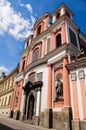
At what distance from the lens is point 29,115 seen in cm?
1559

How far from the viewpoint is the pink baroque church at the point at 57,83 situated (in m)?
10.8

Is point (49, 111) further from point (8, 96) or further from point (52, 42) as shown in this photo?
point (8, 96)

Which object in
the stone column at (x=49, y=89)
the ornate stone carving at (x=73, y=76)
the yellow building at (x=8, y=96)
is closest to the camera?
the ornate stone carving at (x=73, y=76)

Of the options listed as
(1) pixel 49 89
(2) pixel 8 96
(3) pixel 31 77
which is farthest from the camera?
(2) pixel 8 96

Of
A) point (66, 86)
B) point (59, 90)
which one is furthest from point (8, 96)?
point (66, 86)

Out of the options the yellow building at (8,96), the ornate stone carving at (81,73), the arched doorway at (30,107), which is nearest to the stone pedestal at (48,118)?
the arched doorway at (30,107)

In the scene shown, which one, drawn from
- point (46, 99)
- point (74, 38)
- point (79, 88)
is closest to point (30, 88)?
point (46, 99)

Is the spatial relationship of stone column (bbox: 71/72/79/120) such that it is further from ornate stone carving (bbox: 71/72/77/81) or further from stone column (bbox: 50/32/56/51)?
stone column (bbox: 50/32/56/51)

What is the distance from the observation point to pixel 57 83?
1322 centimetres

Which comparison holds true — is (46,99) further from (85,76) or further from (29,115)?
(85,76)

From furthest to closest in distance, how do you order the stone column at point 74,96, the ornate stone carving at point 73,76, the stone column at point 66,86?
the ornate stone carving at point 73,76, the stone column at point 66,86, the stone column at point 74,96

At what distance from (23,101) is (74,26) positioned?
12.6 metres

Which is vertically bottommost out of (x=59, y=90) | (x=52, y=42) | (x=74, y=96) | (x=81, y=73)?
(x=74, y=96)

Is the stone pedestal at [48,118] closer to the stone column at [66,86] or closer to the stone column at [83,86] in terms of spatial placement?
the stone column at [66,86]
